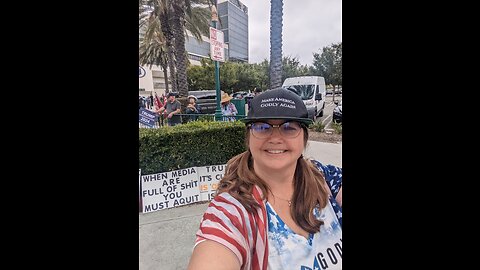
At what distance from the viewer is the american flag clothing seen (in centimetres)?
96

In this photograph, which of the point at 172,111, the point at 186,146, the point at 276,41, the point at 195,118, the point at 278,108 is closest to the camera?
the point at 278,108

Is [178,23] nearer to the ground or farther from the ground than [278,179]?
farther from the ground

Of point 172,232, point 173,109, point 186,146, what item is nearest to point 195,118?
point 186,146

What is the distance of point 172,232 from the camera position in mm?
2215

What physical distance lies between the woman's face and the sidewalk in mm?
274

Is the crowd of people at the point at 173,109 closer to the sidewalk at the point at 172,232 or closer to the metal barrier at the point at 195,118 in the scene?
the metal barrier at the point at 195,118

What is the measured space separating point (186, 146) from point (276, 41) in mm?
1454

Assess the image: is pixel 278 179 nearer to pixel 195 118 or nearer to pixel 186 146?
pixel 186 146

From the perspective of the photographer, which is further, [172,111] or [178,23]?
[178,23]
